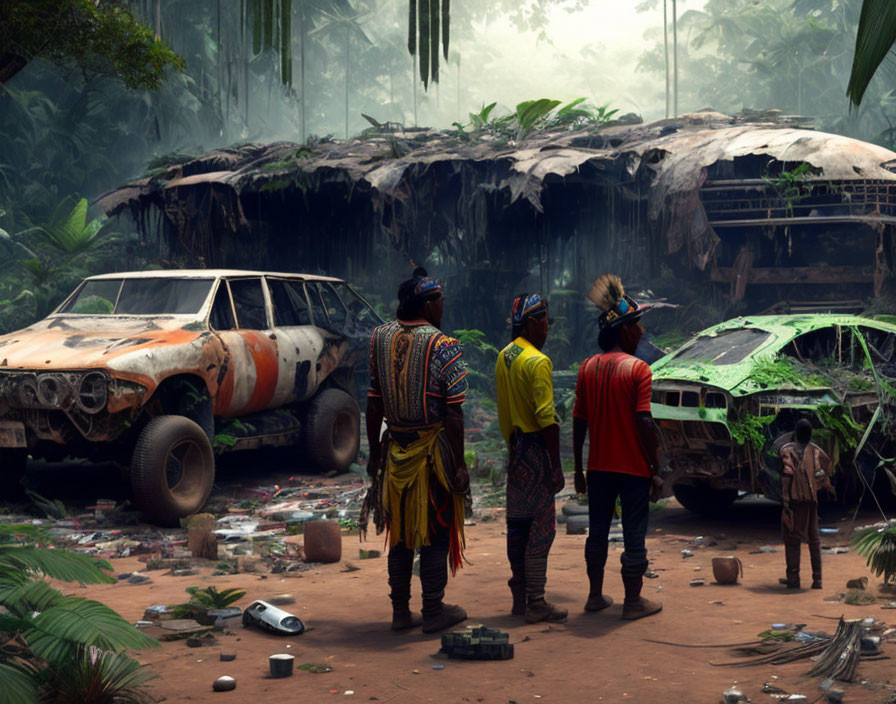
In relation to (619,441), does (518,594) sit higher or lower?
lower

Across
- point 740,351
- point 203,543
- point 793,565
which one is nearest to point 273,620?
point 203,543

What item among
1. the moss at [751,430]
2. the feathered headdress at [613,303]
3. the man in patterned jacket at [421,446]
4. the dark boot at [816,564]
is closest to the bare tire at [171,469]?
the man in patterned jacket at [421,446]

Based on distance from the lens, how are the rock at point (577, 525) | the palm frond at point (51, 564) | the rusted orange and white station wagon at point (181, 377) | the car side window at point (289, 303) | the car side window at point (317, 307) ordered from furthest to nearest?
the car side window at point (317, 307), the car side window at point (289, 303), the rock at point (577, 525), the rusted orange and white station wagon at point (181, 377), the palm frond at point (51, 564)

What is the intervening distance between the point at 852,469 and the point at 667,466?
4.85ft

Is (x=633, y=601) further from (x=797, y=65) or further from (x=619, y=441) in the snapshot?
(x=797, y=65)

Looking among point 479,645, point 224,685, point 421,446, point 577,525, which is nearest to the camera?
point 224,685

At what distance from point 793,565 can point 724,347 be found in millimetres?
2606

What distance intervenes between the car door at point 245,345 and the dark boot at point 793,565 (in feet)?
17.7

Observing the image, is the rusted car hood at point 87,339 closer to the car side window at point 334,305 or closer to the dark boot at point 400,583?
the car side window at point 334,305

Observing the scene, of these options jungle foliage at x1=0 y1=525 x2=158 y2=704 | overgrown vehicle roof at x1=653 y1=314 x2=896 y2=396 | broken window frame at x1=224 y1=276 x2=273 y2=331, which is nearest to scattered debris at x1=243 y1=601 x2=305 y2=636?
jungle foliage at x1=0 y1=525 x2=158 y2=704

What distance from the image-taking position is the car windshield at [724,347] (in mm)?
8181

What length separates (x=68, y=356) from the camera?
8.41m

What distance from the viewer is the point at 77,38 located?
797 centimetres

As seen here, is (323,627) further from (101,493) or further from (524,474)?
(101,493)
